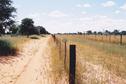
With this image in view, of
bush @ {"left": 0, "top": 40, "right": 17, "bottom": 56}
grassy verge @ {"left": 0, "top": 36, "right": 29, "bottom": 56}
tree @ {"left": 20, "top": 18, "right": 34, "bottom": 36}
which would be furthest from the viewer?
tree @ {"left": 20, "top": 18, "right": 34, "bottom": 36}

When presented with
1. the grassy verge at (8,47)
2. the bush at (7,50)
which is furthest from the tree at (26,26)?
the bush at (7,50)

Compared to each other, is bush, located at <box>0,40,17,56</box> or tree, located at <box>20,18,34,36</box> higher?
tree, located at <box>20,18,34,36</box>

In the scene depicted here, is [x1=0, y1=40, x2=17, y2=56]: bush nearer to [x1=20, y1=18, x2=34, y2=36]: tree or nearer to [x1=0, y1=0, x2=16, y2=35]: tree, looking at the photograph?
[x1=0, y1=0, x2=16, y2=35]: tree

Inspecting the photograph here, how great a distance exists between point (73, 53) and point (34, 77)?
4178 mm

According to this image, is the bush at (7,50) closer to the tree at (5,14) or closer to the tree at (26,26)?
the tree at (5,14)

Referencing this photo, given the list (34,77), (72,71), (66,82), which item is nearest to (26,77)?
(34,77)

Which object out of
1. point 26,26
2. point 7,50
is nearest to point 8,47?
point 7,50

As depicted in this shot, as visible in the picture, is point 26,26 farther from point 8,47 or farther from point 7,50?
point 7,50

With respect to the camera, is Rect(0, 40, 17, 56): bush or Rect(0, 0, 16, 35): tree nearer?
Rect(0, 40, 17, 56): bush

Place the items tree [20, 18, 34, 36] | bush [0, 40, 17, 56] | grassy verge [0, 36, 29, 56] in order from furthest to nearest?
tree [20, 18, 34, 36]
grassy verge [0, 36, 29, 56]
bush [0, 40, 17, 56]

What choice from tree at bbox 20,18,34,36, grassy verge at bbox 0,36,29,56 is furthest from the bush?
tree at bbox 20,18,34,36

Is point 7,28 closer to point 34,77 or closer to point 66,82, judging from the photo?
point 34,77

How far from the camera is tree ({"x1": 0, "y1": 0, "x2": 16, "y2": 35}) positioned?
31.5 m

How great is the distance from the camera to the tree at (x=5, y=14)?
31.5 metres
